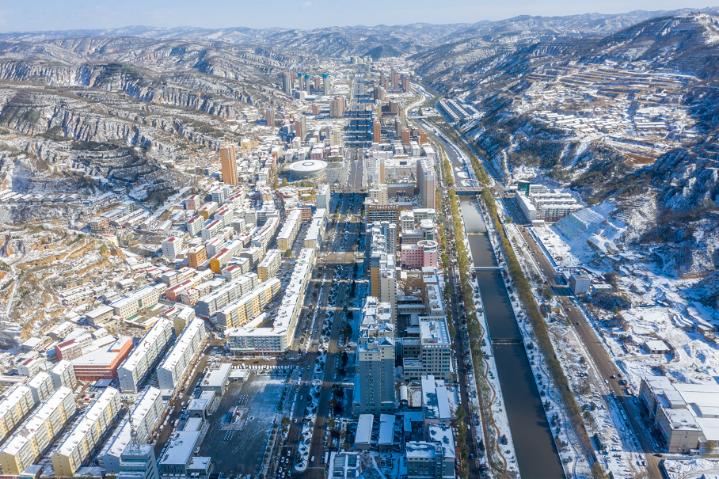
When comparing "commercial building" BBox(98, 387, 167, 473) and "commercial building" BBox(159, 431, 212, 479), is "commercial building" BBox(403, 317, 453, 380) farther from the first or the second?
"commercial building" BBox(98, 387, 167, 473)

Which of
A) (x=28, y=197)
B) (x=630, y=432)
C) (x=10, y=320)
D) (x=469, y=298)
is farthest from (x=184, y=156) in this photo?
(x=630, y=432)

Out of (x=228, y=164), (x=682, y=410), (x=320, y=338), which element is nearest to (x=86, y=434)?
(x=320, y=338)

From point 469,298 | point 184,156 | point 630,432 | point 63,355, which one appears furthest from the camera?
point 184,156

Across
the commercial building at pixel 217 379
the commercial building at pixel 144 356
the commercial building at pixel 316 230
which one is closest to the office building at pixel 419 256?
the commercial building at pixel 316 230

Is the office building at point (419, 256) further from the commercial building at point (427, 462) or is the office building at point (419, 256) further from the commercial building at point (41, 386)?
the commercial building at point (41, 386)

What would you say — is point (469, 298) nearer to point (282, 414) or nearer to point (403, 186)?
point (282, 414)

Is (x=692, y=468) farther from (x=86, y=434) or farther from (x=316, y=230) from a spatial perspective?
(x=316, y=230)
